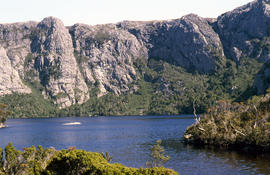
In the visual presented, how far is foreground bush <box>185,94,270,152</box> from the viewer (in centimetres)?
9321

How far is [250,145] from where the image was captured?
96625 mm

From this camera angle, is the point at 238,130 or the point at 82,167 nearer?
the point at 82,167

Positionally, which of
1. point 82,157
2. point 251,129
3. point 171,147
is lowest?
point 171,147

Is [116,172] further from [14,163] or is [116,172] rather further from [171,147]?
[171,147]

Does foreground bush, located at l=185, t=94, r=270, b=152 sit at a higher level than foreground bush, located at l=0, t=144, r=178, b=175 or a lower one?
lower

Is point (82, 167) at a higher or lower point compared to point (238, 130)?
higher

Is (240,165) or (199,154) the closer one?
(240,165)

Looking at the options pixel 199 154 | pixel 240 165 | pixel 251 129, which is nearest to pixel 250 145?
pixel 251 129

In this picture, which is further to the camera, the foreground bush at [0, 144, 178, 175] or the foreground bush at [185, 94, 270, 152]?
the foreground bush at [185, 94, 270, 152]

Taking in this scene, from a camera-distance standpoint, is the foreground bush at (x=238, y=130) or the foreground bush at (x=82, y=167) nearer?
the foreground bush at (x=82, y=167)

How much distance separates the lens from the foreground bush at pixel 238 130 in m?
93.2

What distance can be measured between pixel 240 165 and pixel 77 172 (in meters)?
47.4

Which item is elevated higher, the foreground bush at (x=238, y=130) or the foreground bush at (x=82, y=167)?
the foreground bush at (x=82, y=167)

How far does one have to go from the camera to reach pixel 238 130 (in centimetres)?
10412
